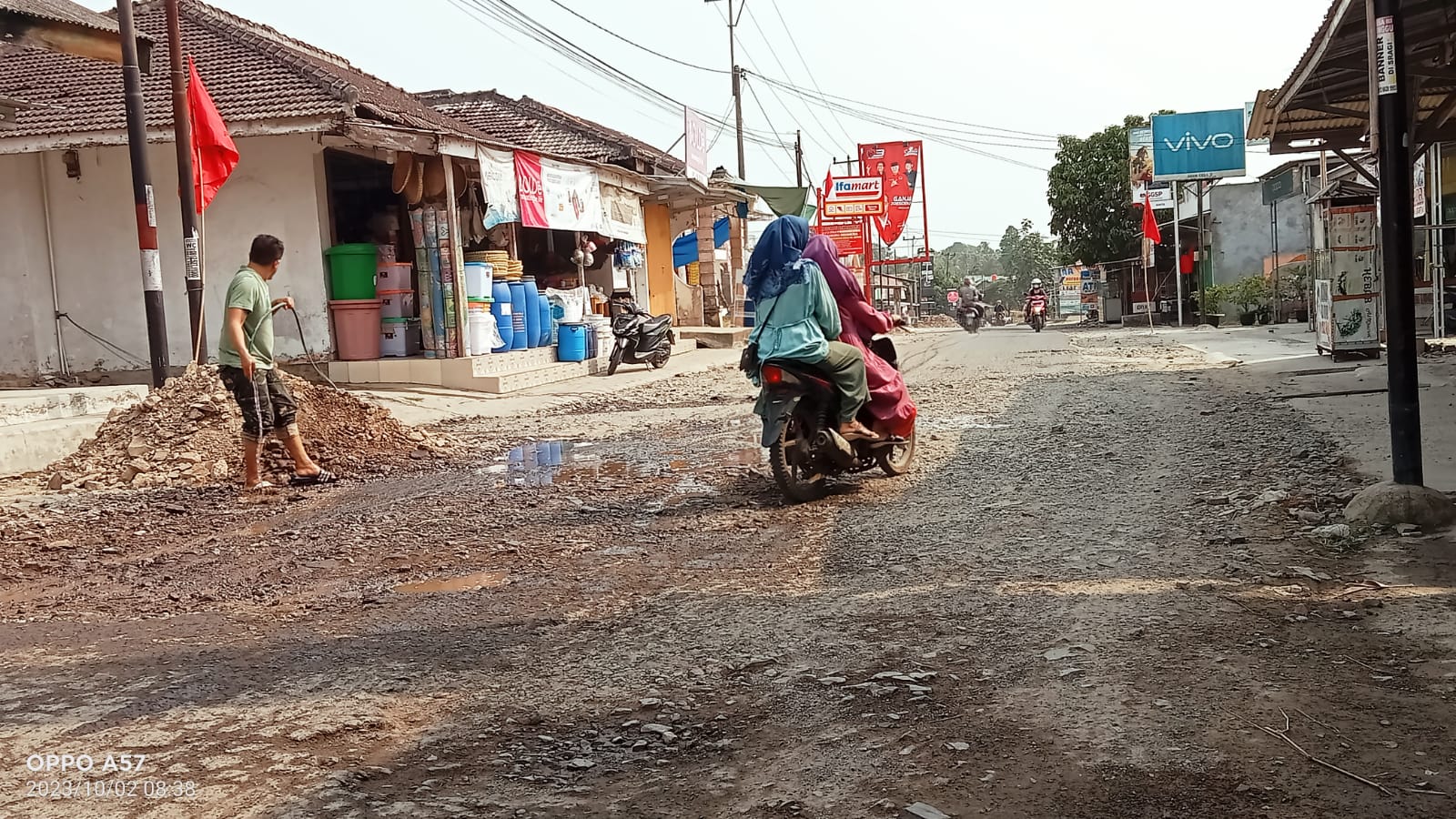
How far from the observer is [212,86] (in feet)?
47.7

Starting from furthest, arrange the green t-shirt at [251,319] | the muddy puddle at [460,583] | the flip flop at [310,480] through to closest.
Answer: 1. the flip flop at [310,480]
2. the green t-shirt at [251,319]
3. the muddy puddle at [460,583]

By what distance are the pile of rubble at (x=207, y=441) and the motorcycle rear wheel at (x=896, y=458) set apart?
396 centimetres

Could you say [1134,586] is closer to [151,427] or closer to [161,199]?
[151,427]

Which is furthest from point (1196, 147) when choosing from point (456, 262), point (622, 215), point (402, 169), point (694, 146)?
point (402, 169)

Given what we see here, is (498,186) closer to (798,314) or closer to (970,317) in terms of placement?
(798,314)

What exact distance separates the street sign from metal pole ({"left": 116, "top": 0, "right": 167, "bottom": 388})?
94.1 ft

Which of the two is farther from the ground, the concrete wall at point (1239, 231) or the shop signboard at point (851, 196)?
the shop signboard at point (851, 196)

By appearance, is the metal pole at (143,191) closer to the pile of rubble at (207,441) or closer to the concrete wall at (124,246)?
the pile of rubble at (207,441)

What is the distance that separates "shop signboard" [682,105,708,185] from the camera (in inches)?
950

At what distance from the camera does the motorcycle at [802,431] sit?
654cm

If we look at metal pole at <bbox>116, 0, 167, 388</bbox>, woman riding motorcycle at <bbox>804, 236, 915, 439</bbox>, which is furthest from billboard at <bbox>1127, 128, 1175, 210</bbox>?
metal pole at <bbox>116, 0, 167, 388</bbox>

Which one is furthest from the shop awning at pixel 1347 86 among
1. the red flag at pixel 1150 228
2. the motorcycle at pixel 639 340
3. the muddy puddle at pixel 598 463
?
Result: the red flag at pixel 1150 228

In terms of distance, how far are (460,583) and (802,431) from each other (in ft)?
7.85

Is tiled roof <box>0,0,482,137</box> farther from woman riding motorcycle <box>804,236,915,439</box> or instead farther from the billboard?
the billboard
